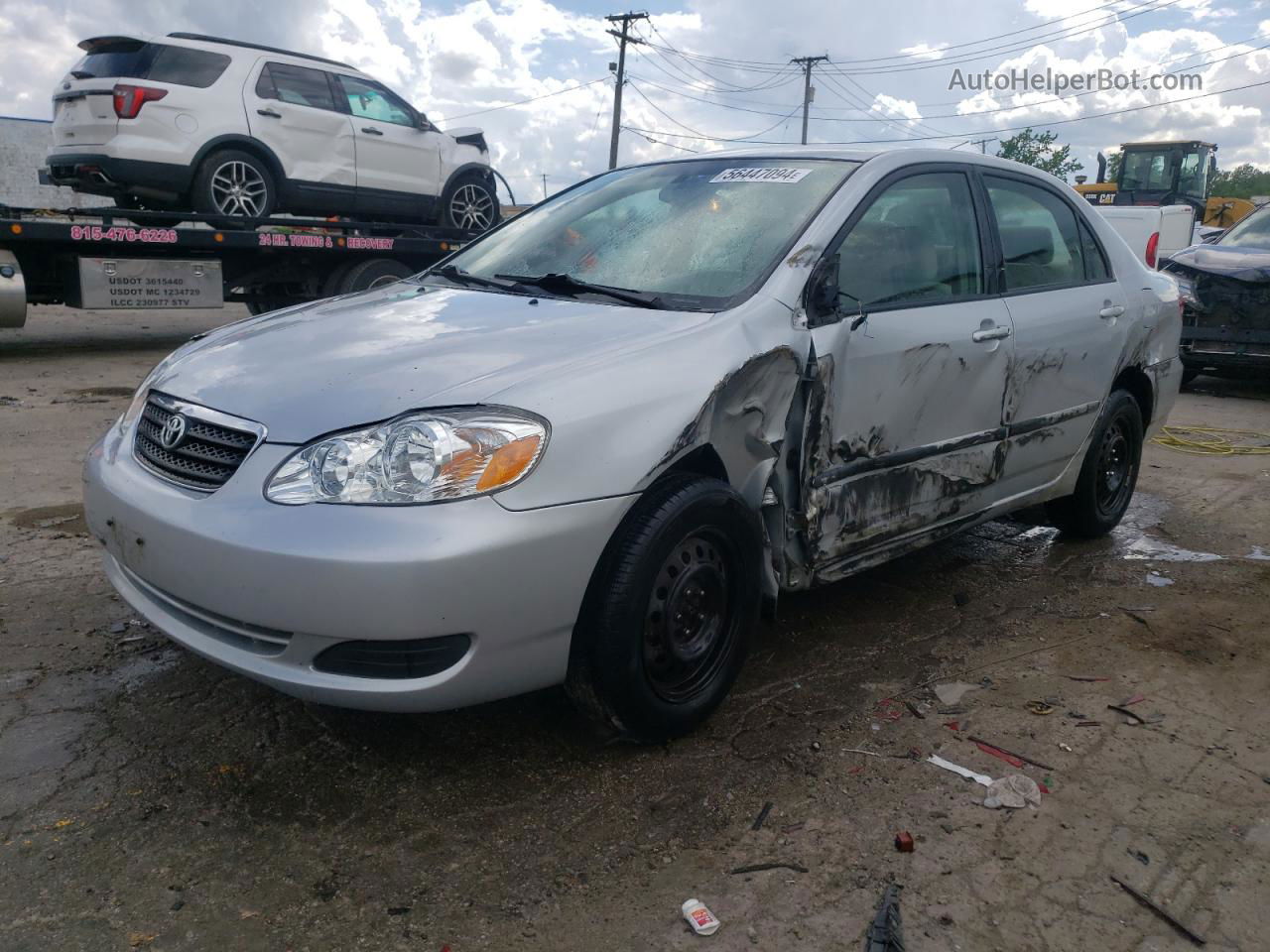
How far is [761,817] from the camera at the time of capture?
8.31 ft

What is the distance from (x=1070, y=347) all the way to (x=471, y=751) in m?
2.86

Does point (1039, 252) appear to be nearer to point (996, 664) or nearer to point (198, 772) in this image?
point (996, 664)

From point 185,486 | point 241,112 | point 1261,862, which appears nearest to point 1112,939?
point 1261,862

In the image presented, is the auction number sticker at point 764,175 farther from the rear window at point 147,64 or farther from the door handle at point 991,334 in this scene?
the rear window at point 147,64

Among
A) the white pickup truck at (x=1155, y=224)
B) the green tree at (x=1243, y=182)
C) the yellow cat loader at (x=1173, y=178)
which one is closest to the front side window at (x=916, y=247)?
the white pickup truck at (x=1155, y=224)

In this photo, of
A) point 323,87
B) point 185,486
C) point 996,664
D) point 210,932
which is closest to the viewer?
point 210,932

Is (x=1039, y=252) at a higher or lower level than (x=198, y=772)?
higher

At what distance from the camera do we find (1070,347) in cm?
417

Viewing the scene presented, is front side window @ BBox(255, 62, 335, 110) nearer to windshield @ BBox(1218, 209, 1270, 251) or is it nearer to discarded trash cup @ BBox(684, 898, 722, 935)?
windshield @ BBox(1218, 209, 1270, 251)

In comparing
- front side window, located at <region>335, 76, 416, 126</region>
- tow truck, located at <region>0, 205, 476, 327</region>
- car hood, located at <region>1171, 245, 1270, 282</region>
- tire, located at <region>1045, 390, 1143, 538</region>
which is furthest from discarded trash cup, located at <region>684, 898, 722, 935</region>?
front side window, located at <region>335, 76, 416, 126</region>

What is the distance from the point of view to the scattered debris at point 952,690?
127 inches

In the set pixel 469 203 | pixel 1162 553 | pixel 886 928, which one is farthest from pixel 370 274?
pixel 886 928

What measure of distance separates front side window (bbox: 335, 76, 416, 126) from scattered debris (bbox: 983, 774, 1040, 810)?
9.59 m

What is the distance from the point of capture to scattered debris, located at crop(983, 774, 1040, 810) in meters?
2.62
